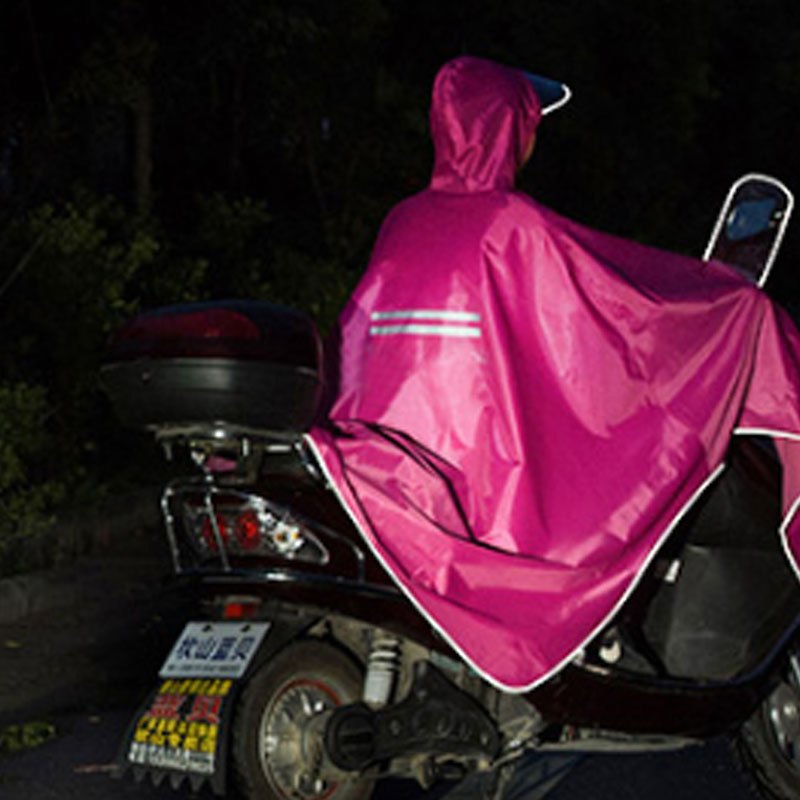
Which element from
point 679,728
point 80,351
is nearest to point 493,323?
point 679,728

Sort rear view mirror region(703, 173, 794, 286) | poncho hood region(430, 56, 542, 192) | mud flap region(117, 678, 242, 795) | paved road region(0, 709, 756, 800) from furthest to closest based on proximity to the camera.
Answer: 1. paved road region(0, 709, 756, 800)
2. rear view mirror region(703, 173, 794, 286)
3. poncho hood region(430, 56, 542, 192)
4. mud flap region(117, 678, 242, 795)

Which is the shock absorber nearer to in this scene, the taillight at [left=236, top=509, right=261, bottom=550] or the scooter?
the scooter

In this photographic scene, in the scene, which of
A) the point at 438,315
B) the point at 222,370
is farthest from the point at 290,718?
the point at 438,315

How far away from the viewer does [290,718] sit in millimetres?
5141

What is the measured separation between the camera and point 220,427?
479 centimetres

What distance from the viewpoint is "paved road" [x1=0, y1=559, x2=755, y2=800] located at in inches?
241

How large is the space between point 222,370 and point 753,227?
6.20 ft

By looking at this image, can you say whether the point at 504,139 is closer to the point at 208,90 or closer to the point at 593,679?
the point at 593,679

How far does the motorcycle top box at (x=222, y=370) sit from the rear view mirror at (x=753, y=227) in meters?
1.53

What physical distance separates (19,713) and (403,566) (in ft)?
8.43

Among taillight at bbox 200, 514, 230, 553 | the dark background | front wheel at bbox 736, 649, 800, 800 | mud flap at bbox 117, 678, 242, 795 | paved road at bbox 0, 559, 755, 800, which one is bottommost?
the dark background

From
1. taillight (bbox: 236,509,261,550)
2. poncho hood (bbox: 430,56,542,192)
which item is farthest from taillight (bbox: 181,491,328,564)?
poncho hood (bbox: 430,56,542,192)

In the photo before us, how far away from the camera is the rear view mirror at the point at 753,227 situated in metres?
5.91

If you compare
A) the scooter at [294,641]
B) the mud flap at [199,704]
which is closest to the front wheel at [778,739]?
the scooter at [294,641]
